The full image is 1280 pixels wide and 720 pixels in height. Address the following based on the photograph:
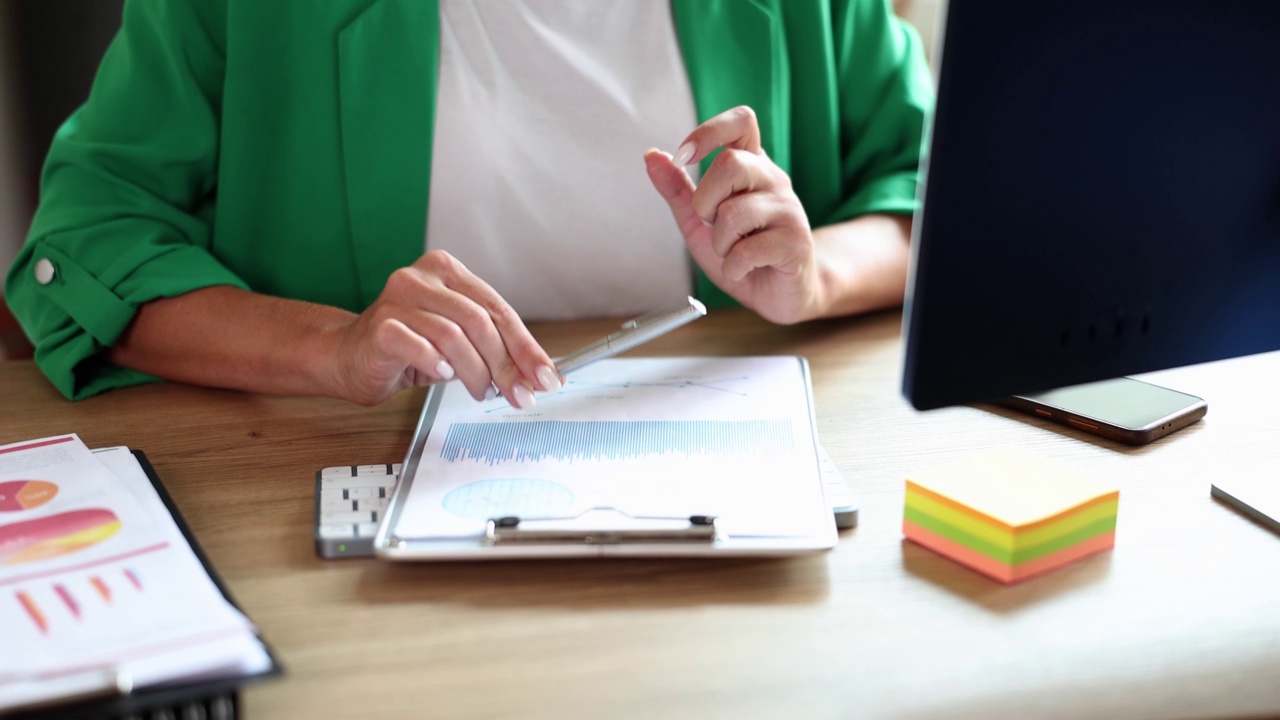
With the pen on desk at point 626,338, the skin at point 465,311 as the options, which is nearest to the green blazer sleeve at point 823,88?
the skin at point 465,311

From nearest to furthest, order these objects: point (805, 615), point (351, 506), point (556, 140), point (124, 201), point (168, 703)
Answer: point (168, 703), point (805, 615), point (351, 506), point (124, 201), point (556, 140)

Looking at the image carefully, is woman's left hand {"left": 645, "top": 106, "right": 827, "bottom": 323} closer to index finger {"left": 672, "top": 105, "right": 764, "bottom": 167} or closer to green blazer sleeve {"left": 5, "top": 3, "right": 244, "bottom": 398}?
index finger {"left": 672, "top": 105, "right": 764, "bottom": 167}

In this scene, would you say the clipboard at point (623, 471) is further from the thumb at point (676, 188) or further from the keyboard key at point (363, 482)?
the thumb at point (676, 188)

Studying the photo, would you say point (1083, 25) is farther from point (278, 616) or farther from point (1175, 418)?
point (278, 616)

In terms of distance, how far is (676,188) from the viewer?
100cm

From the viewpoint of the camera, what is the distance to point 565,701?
532mm

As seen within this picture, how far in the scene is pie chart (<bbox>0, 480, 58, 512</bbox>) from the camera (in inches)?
26.7

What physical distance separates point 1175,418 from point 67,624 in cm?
74

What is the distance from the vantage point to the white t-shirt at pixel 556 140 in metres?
1.15

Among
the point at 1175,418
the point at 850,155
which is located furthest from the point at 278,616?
the point at 850,155

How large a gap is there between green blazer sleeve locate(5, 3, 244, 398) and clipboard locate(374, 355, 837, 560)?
316 millimetres

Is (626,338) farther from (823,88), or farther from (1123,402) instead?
(823,88)

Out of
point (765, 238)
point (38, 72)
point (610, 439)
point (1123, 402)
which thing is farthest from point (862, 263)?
point (38, 72)

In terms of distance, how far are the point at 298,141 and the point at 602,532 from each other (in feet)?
2.13
